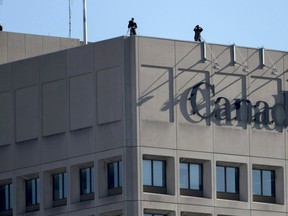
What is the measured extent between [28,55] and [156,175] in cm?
2164

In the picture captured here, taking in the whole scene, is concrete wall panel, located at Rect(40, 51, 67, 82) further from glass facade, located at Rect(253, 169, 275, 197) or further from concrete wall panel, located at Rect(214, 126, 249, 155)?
glass facade, located at Rect(253, 169, 275, 197)

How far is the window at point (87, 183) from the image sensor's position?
14425 centimetres

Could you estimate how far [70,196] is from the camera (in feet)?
476

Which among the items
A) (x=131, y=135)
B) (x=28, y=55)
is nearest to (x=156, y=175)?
(x=131, y=135)

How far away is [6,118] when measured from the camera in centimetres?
14988

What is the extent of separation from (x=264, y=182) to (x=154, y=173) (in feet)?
27.9

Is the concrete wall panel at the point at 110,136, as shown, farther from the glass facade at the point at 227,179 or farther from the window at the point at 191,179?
the glass facade at the point at 227,179

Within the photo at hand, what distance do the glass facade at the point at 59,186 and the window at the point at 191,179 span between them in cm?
804

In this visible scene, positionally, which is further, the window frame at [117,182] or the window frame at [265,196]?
the window frame at [265,196]

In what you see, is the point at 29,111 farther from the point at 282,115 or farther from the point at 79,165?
the point at 282,115

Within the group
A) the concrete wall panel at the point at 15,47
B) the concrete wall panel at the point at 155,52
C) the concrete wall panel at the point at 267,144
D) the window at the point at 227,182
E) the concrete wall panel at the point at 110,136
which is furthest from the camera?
the concrete wall panel at the point at 15,47

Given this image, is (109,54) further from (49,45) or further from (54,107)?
(49,45)

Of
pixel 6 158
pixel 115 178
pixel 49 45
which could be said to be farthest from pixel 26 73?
pixel 49 45

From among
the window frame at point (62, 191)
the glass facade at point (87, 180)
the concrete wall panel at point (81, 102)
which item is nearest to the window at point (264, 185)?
the glass facade at point (87, 180)
